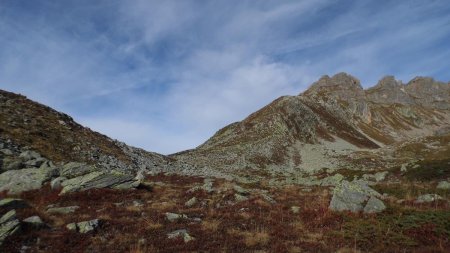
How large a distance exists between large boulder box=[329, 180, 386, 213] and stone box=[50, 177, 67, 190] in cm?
1762

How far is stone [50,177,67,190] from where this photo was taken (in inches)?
982

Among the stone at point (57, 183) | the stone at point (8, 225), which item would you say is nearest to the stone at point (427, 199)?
the stone at point (8, 225)

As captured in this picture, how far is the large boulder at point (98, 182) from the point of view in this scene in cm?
2462

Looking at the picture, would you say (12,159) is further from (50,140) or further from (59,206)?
(50,140)

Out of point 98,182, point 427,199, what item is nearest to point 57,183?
point 98,182

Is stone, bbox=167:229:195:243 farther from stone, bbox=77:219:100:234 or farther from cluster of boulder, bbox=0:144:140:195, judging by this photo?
cluster of boulder, bbox=0:144:140:195

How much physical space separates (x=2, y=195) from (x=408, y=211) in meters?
23.7

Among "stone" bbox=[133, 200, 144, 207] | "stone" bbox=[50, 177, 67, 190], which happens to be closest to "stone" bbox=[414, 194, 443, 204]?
"stone" bbox=[133, 200, 144, 207]

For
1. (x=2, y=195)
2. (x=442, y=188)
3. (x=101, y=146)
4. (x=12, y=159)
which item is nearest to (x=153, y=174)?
(x=101, y=146)

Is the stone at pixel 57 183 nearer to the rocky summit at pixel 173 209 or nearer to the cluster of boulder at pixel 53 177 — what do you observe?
the cluster of boulder at pixel 53 177

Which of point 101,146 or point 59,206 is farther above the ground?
point 101,146

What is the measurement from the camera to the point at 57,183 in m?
25.4

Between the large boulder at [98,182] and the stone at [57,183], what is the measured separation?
249 mm

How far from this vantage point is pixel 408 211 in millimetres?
18828
